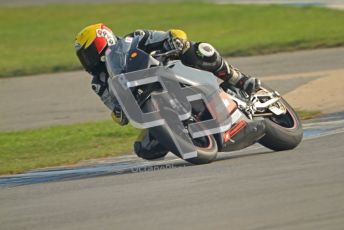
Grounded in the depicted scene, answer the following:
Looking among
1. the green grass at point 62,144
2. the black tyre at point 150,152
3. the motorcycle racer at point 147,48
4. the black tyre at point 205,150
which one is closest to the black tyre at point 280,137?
the black tyre at point 205,150

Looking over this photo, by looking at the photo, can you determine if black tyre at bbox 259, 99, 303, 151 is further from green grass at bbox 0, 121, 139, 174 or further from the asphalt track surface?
green grass at bbox 0, 121, 139, 174

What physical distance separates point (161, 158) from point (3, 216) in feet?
9.50

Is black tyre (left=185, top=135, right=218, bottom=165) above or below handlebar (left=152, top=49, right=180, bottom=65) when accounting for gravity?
below

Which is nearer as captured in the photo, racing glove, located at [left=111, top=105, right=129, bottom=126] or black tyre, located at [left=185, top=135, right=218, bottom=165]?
black tyre, located at [left=185, top=135, right=218, bottom=165]

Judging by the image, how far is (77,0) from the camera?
38.9 metres

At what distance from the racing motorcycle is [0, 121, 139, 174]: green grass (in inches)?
88.7

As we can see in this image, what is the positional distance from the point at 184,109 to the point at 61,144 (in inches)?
170

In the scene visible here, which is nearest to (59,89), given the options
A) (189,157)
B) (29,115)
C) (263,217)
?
(29,115)

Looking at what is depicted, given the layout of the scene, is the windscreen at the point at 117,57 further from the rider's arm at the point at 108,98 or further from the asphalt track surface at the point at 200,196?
the asphalt track surface at the point at 200,196

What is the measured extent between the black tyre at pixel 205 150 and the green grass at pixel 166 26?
12.7 m

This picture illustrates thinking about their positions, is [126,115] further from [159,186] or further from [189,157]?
[159,186]

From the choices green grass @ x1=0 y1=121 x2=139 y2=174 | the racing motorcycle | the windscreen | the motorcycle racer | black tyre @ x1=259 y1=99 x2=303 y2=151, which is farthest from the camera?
green grass @ x1=0 y1=121 x2=139 y2=174

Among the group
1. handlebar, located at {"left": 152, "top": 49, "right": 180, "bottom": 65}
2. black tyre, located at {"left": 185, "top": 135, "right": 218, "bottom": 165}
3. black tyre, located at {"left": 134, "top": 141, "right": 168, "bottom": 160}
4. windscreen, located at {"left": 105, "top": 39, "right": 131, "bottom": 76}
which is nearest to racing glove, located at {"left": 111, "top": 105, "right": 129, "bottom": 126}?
black tyre, located at {"left": 134, "top": 141, "right": 168, "bottom": 160}

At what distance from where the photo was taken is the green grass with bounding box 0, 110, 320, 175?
12.8 metres
